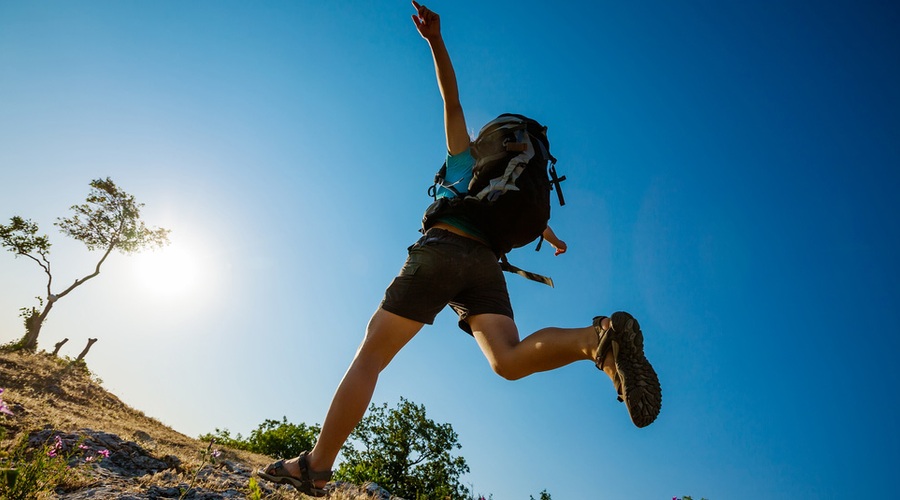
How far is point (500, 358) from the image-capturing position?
2334 mm

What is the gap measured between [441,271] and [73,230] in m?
33.2

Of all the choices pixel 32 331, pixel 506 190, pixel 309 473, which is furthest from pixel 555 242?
pixel 32 331

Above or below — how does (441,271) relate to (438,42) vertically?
below

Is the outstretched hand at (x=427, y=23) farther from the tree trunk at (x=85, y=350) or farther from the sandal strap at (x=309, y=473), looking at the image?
the tree trunk at (x=85, y=350)

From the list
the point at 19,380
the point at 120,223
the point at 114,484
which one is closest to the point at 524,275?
the point at 114,484

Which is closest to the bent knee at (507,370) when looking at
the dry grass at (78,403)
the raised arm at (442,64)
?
the raised arm at (442,64)

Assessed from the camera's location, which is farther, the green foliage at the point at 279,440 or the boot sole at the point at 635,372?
the green foliage at the point at 279,440

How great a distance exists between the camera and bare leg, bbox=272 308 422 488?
226cm

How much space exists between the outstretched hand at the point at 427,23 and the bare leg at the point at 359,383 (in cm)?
164

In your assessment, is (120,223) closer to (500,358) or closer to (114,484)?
(114,484)

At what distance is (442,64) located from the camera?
267 cm

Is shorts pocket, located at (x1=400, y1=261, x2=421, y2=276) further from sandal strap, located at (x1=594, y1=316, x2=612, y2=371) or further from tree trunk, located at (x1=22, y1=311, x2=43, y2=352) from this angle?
tree trunk, located at (x1=22, y1=311, x2=43, y2=352)

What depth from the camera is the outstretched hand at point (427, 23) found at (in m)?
2.64

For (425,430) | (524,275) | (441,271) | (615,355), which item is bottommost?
(615,355)
